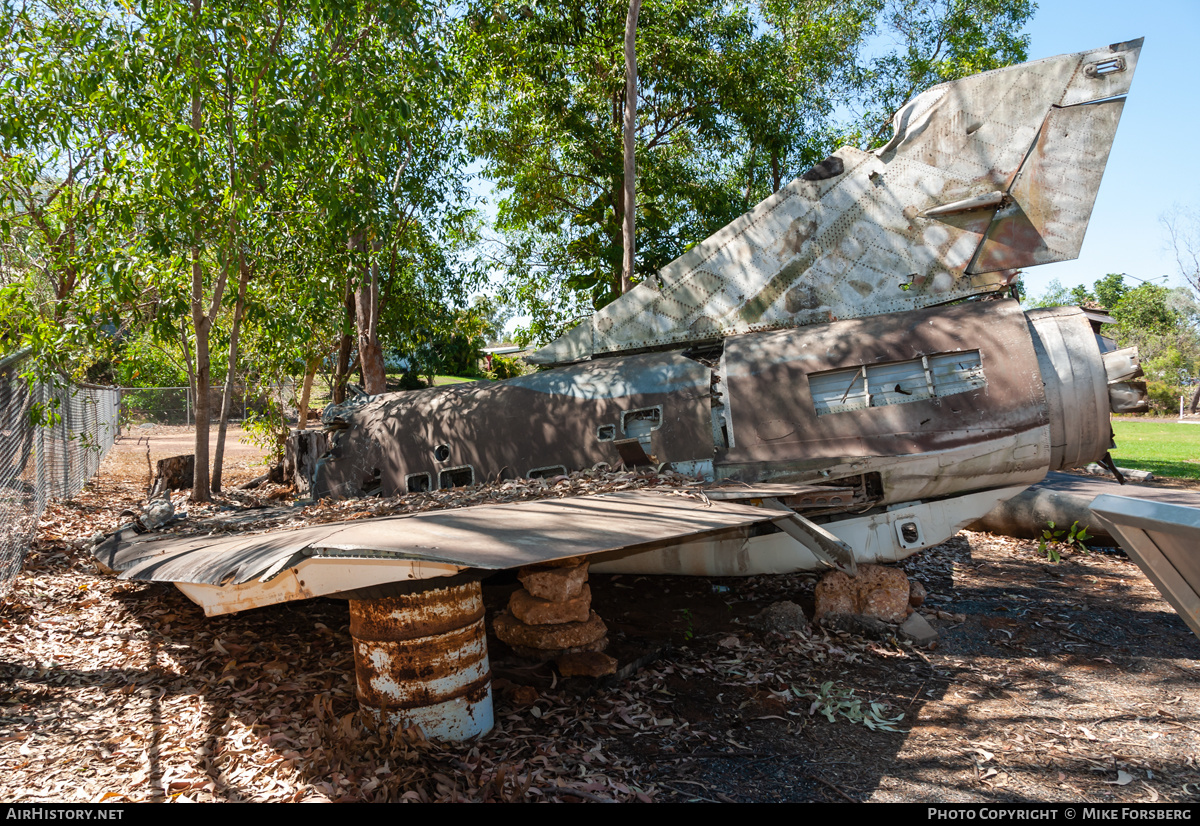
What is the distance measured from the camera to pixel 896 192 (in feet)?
24.1

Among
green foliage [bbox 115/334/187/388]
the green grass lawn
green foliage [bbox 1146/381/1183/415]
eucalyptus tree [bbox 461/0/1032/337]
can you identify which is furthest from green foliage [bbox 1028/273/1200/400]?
green foliage [bbox 115/334/187/388]

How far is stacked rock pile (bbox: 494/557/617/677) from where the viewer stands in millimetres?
5543

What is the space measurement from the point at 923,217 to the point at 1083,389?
2313 millimetres

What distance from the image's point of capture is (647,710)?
16.1 feet

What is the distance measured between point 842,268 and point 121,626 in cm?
812

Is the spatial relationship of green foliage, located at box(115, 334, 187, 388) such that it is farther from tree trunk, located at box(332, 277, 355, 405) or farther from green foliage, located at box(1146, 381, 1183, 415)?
green foliage, located at box(1146, 381, 1183, 415)

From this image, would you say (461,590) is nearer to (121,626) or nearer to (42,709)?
(42,709)

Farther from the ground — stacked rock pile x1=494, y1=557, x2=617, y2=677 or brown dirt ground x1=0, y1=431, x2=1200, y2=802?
stacked rock pile x1=494, y1=557, x2=617, y2=677

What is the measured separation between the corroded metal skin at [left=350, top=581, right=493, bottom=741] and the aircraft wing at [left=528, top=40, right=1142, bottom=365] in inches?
177

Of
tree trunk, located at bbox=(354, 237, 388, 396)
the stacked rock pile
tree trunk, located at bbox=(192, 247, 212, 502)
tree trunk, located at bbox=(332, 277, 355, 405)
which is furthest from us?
tree trunk, located at bbox=(332, 277, 355, 405)

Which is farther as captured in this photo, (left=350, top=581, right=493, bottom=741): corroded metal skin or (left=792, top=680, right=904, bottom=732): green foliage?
(left=792, top=680, right=904, bottom=732): green foliage

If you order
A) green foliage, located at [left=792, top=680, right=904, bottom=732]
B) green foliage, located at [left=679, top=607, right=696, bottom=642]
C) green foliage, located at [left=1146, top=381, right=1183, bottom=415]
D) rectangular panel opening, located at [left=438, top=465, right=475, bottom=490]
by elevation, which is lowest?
green foliage, located at [left=792, top=680, right=904, bottom=732]
